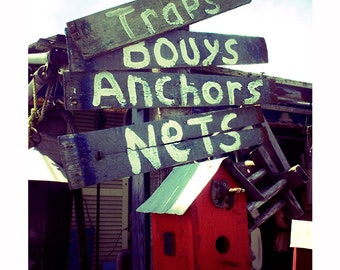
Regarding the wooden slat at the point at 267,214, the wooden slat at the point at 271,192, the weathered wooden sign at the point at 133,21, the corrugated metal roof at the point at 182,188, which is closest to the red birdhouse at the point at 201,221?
the corrugated metal roof at the point at 182,188

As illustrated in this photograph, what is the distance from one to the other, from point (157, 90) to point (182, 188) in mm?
806

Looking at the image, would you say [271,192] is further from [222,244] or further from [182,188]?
[182,188]

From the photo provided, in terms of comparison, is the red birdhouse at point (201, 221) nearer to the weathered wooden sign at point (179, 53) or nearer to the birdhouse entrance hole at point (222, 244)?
the birdhouse entrance hole at point (222, 244)

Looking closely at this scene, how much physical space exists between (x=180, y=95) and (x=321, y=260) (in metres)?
1.54

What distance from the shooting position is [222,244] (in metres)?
3.13

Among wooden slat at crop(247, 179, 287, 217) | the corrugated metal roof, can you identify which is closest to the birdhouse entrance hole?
the corrugated metal roof

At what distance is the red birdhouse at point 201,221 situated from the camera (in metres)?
2.88

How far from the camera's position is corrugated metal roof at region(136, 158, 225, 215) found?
2.92 m

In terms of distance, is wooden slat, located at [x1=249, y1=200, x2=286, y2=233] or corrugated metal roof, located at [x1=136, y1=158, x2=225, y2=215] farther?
wooden slat, located at [x1=249, y1=200, x2=286, y2=233]

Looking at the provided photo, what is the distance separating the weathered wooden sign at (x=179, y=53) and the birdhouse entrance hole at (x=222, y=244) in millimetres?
1387

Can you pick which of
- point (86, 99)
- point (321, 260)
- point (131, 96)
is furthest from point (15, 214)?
point (321, 260)

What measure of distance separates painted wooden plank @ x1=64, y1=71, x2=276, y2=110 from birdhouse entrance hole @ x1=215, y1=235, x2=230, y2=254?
107cm

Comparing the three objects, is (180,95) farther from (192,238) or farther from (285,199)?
(285,199)

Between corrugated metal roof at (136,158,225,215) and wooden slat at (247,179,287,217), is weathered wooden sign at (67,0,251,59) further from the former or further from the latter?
wooden slat at (247,179,287,217)
